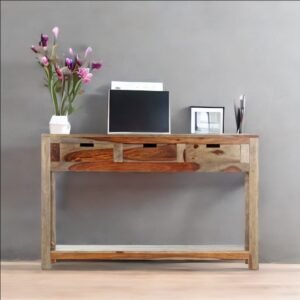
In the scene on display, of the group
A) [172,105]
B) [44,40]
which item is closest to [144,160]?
[172,105]

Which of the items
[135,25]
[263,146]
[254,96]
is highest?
[135,25]

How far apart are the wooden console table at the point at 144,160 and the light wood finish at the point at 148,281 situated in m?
0.09

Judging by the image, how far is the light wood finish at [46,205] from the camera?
7.47ft

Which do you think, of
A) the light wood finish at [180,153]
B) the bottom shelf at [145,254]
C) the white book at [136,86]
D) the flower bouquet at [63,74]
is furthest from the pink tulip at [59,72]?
the bottom shelf at [145,254]

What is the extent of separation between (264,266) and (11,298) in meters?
1.34

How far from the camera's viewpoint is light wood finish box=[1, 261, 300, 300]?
1.96 meters

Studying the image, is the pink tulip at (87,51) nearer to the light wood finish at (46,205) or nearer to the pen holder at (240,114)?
the light wood finish at (46,205)

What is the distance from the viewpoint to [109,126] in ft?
7.97

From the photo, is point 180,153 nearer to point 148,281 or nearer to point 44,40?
point 148,281

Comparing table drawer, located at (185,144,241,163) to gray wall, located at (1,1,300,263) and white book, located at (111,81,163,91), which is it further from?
white book, located at (111,81,163,91)

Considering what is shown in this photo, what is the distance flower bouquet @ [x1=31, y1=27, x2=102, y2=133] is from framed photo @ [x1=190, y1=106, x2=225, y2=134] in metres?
0.60

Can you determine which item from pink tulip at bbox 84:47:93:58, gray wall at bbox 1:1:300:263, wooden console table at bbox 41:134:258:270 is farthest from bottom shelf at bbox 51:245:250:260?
pink tulip at bbox 84:47:93:58

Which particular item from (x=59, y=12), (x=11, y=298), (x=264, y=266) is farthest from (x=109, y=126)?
(x=264, y=266)

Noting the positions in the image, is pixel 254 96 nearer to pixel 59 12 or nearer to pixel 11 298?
pixel 59 12
